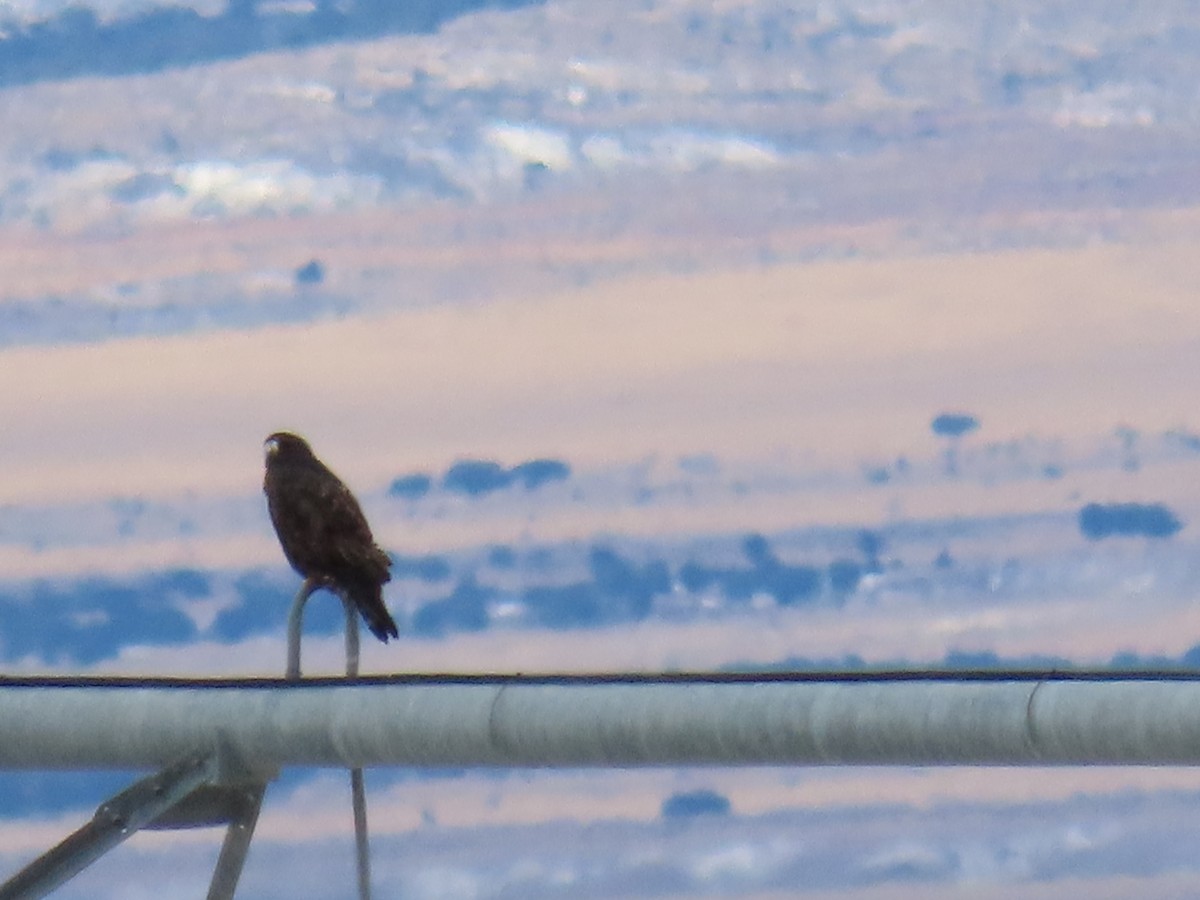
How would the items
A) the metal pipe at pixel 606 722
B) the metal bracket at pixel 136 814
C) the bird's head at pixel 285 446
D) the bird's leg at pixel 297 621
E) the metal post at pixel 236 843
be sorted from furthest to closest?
the bird's head at pixel 285 446
the bird's leg at pixel 297 621
the metal post at pixel 236 843
the metal bracket at pixel 136 814
the metal pipe at pixel 606 722

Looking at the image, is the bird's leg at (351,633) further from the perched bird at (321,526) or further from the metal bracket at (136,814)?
the perched bird at (321,526)

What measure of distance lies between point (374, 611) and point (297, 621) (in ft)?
11.8

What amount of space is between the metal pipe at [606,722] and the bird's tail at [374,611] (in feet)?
13.7

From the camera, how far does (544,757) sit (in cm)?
611

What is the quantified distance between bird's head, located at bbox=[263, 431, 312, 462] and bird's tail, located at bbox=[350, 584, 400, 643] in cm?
186

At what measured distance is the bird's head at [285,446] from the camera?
41.5 ft

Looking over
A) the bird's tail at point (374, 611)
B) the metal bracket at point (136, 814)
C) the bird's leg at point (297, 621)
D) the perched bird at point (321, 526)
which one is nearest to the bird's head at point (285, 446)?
the perched bird at point (321, 526)

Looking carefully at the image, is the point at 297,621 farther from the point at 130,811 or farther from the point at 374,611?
the point at 374,611

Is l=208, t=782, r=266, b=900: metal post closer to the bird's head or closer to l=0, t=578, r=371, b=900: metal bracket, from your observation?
l=0, t=578, r=371, b=900: metal bracket

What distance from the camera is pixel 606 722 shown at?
599 cm

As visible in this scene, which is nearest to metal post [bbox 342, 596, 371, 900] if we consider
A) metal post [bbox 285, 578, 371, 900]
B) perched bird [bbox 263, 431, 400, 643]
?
metal post [bbox 285, 578, 371, 900]

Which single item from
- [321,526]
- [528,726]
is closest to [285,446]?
[321,526]

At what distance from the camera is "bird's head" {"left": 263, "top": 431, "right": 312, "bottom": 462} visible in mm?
12648

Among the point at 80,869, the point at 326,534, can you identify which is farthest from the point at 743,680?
the point at 326,534
